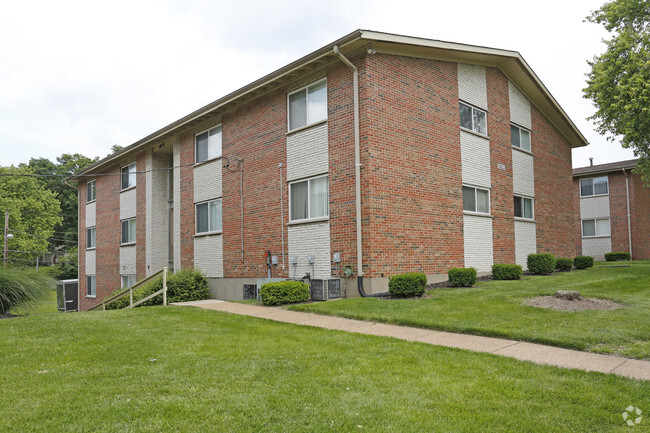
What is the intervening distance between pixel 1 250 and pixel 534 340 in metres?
49.2

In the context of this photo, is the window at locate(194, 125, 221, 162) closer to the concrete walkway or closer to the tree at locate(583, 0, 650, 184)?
the concrete walkway

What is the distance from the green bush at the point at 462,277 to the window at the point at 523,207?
19.1 feet

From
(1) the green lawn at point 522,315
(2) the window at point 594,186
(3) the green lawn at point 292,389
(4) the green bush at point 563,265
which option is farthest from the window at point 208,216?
(2) the window at point 594,186

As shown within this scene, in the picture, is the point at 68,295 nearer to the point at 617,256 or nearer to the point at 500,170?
the point at 500,170

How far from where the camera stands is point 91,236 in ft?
86.0

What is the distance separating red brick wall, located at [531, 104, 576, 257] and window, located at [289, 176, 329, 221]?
9.71 m

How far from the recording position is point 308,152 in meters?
13.3

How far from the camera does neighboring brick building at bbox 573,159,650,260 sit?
92.5ft

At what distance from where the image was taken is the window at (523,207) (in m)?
17.2

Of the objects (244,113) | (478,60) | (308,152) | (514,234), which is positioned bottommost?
(514,234)

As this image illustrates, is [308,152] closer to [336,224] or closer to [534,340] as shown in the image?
[336,224]

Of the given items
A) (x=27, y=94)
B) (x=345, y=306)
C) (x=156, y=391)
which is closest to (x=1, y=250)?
(x=27, y=94)

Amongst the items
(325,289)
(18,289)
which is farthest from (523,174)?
(18,289)

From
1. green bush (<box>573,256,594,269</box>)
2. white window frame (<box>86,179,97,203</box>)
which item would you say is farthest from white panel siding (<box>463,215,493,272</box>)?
white window frame (<box>86,179,97,203</box>)
